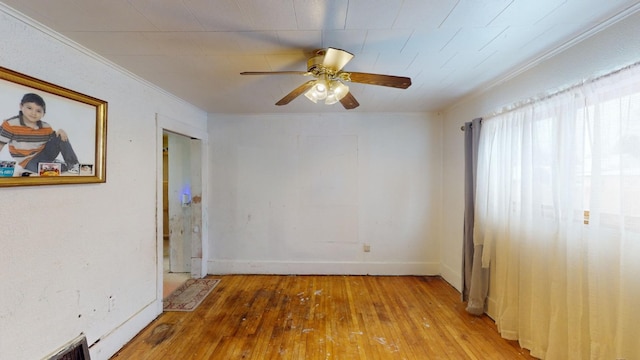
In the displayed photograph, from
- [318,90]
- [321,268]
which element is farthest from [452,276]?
[318,90]

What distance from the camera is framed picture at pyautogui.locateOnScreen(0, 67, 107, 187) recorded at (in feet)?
4.42

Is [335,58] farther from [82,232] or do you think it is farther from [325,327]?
[325,327]

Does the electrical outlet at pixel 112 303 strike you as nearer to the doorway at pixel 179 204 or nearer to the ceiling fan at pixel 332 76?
the doorway at pixel 179 204

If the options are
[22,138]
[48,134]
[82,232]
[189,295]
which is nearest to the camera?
[22,138]

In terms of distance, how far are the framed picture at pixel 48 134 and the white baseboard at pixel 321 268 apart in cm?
211

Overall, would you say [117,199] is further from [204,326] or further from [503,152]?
[503,152]

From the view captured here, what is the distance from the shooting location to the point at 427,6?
50.4 inches

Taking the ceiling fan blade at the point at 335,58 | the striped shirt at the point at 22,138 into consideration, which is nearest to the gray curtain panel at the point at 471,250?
the ceiling fan blade at the point at 335,58

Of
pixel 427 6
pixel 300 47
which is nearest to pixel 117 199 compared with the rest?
pixel 300 47

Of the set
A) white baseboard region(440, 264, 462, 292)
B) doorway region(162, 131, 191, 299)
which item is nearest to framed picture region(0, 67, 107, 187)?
doorway region(162, 131, 191, 299)

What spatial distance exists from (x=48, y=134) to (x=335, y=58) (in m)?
1.82

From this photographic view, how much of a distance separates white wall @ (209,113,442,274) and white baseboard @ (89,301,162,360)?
1.17 metres

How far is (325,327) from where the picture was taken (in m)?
2.34

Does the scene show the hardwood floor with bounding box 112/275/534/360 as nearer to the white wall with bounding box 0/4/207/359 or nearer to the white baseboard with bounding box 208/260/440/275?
the white baseboard with bounding box 208/260/440/275
